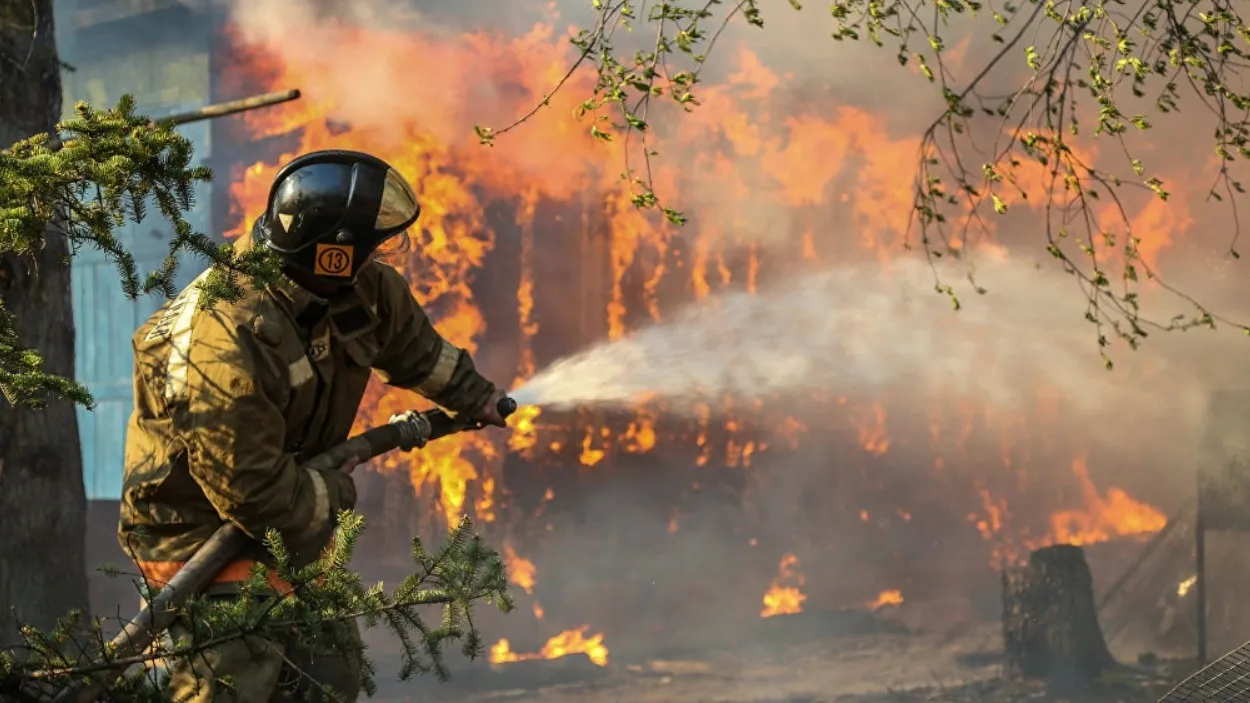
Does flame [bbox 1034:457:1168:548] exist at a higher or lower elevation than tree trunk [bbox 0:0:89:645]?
lower

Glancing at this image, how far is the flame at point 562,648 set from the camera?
912 cm

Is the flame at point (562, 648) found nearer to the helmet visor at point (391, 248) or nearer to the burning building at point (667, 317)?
the burning building at point (667, 317)

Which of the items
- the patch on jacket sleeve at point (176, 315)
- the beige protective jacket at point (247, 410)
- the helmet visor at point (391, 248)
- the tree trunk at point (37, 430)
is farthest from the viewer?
the tree trunk at point (37, 430)

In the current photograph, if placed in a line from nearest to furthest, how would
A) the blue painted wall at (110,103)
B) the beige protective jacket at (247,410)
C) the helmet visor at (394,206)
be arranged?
the beige protective jacket at (247,410) → the helmet visor at (394,206) → the blue painted wall at (110,103)

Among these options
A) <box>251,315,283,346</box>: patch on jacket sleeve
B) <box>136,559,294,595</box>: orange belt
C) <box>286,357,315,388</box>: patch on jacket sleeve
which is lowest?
<box>136,559,294,595</box>: orange belt

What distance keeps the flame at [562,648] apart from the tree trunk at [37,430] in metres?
3.90

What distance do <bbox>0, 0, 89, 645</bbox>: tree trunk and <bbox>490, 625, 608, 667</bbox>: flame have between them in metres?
3.90

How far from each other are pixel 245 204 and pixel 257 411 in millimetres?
7113

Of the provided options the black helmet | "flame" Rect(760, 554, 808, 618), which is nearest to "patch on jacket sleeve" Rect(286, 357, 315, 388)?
the black helmet

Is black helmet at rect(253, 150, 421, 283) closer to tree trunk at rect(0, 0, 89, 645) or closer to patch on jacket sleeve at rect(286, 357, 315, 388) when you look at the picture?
patch on jacket sleeve at rect(286, 357, 315, 388)

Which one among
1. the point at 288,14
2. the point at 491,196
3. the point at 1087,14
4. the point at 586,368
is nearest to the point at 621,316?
the point at 586,368

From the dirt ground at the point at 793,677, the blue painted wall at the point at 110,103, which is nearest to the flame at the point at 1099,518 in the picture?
the dirt ground at the point at 793,677

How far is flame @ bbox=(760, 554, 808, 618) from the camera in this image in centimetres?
934

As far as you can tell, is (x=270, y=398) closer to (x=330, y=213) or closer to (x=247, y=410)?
(x=247, y=410)
